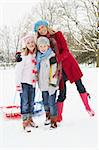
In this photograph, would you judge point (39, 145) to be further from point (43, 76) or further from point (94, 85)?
point (94, 85)

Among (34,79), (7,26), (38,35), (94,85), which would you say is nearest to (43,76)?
(34,79)

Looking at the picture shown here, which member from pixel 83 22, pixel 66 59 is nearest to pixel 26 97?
pixel 66 59

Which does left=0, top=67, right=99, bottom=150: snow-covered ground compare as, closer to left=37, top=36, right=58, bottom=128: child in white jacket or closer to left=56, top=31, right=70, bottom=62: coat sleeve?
left=37, top=36, right=58, bottom=128: child in white jacket

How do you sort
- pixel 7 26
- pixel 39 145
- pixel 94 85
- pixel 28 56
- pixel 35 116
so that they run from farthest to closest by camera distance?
pixel 7 26 < pixel 94 85 < pixel 35 116 < pixel 28 56 < pixel 39 145

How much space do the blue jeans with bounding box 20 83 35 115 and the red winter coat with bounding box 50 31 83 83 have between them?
0.51 metres

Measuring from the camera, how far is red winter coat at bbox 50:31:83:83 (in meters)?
4.28

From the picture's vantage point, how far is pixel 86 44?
21.6 m

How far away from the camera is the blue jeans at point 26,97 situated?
4.18 meters

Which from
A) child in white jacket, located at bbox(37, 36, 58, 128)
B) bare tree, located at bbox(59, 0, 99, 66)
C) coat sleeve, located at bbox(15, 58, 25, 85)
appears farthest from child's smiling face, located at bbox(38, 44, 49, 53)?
bare tree, located at bbox(59, 0, 99, 66)

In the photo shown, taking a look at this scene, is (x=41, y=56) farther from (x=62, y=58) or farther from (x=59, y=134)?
(x=59, y=134)

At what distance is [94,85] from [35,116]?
11.6 feet

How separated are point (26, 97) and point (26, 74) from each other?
282mm

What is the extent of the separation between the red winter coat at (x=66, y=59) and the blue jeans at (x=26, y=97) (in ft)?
1.67

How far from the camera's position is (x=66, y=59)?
14.6 feet
